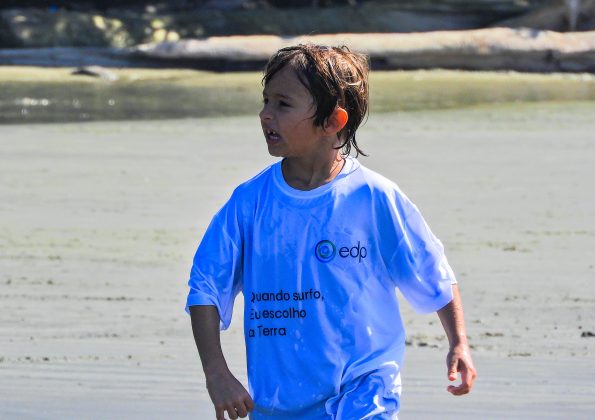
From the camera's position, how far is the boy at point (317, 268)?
3.17m

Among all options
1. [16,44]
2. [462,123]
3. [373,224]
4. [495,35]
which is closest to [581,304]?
[373,224]

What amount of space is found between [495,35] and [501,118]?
8.14 metres

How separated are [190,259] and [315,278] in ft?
16.2

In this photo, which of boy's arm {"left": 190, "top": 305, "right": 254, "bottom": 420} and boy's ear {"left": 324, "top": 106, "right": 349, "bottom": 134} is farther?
boy's ear {"left": 324, "top": 106, "right": 349, "bottom": 134}

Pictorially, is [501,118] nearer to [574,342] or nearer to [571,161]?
[571,161]

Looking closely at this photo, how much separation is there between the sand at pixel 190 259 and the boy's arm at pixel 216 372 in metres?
2.02

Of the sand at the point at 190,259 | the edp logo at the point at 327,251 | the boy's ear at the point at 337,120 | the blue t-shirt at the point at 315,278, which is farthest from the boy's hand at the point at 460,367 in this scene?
the sand at the point at 190,259

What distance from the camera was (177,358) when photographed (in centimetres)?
595

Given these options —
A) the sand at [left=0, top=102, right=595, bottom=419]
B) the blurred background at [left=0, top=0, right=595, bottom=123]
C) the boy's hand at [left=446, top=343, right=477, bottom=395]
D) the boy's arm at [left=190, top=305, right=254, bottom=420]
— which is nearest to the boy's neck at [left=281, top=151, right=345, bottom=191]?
the boy's arm at [left=190, top=305, right=254, bottom=420]

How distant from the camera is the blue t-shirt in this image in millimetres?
3176

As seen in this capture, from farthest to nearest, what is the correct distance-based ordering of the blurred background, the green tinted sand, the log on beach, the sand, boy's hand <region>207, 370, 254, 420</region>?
the log on beach < the blurred background < the green tinted sand < the sand < boy's hand <region>207, 370, 254, 420</region>

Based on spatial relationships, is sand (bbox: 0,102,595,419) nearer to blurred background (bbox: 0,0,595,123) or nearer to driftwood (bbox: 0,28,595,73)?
blurred background (bbox: 0,0,595,123)

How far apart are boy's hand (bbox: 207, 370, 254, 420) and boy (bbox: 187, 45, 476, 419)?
5 cm

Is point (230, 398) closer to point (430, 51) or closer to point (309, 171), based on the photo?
point (309, 171)
